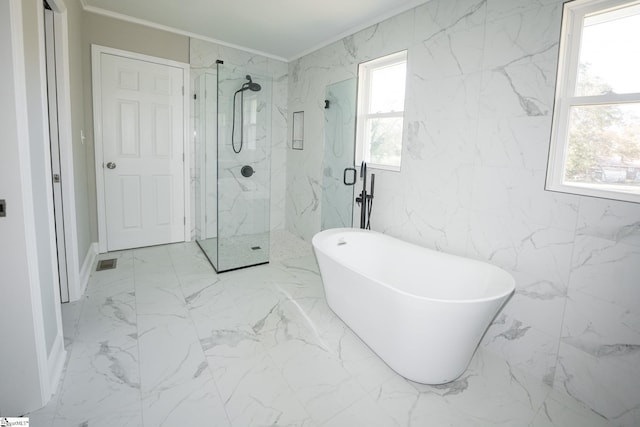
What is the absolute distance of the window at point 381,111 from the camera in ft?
10.5

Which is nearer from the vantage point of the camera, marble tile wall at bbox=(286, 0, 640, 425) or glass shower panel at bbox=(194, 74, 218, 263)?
marble tile wall at bbox=(286, 0, 640, 425)

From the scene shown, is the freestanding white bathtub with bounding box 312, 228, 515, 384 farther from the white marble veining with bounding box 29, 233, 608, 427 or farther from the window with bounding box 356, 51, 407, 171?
the window with bounding box 356, 51, 407, 171

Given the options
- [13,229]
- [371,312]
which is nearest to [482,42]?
[371,312]

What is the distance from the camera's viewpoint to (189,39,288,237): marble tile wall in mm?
4141

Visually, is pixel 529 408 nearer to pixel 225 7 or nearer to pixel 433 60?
pixel 433 60

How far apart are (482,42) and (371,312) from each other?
1.93 m

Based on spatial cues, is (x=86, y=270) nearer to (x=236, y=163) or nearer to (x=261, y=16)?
(x=236, y=163)

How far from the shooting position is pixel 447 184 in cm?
260

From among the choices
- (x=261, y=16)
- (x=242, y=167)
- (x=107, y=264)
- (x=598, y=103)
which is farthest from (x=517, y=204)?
(x=107, y=264)

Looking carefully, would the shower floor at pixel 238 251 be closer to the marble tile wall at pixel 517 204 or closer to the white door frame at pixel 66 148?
the white door frame at pixel 66 148

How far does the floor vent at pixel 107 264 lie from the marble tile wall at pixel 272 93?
1009mm

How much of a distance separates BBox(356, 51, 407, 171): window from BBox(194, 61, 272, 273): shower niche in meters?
0.98

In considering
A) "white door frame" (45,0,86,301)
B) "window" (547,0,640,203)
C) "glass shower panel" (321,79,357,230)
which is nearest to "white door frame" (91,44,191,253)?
"white door frame" (45,0,86,301)

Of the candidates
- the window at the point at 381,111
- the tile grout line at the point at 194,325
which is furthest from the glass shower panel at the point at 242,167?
the window at the point at 381,111
